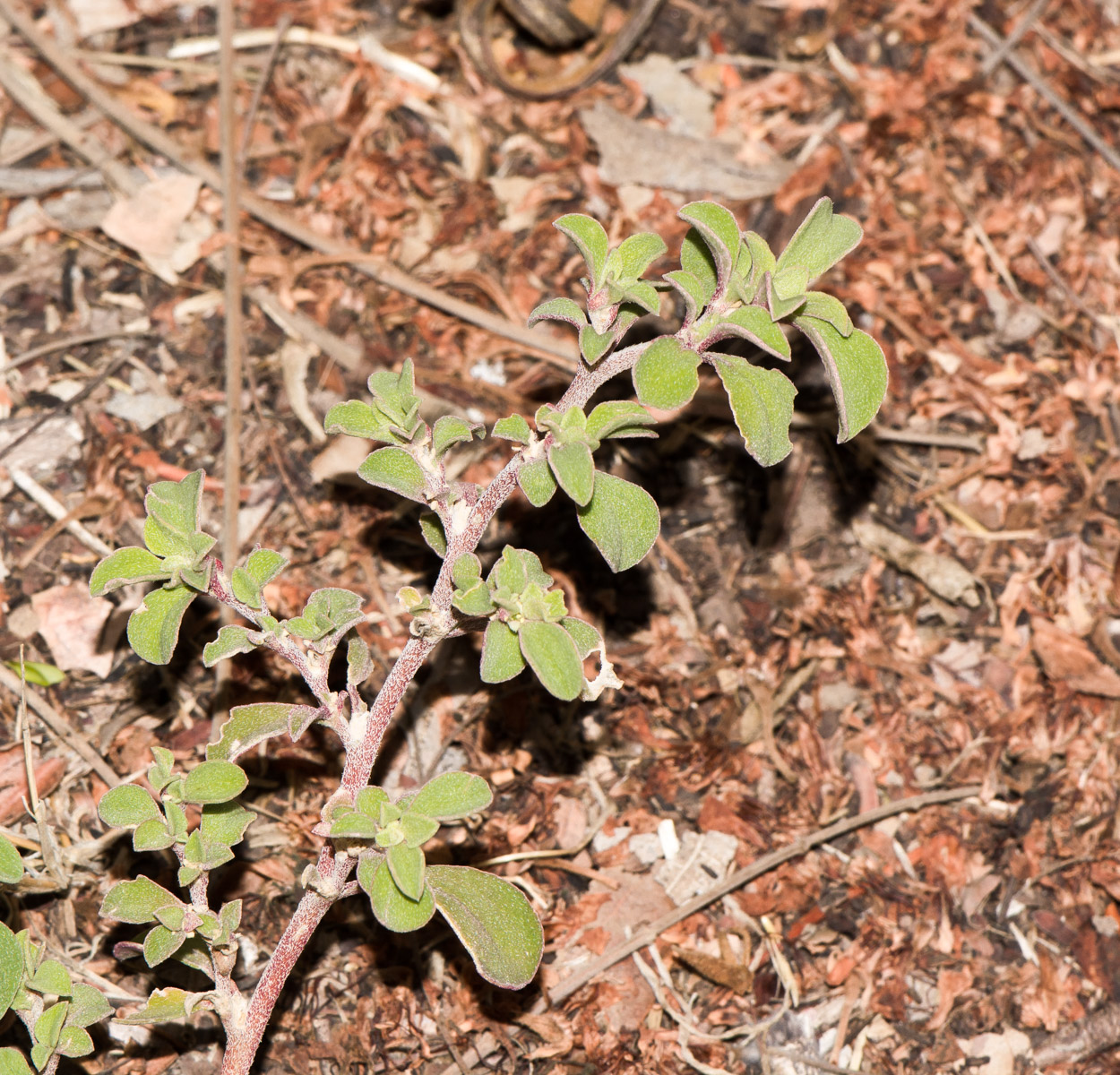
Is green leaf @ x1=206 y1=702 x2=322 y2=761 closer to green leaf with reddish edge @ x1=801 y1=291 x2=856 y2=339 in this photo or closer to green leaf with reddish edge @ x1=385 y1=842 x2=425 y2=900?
green leaf with reddish edge @ x1=385 y1=842 x2=425 y2=900

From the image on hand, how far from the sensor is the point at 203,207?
11.2 feet

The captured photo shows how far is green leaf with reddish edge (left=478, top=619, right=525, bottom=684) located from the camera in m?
1.92

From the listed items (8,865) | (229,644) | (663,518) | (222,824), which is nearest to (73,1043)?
(8,865)

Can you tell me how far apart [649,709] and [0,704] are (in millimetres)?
1553

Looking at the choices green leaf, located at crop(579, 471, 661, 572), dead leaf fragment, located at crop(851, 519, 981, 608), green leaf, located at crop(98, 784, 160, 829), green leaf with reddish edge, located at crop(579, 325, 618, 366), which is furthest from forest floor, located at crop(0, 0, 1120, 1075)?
green leaf with reddish edge, located at crop(579, 325, 618, 366)

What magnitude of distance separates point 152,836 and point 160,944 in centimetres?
20

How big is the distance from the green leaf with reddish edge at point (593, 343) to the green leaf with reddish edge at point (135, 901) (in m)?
1.20

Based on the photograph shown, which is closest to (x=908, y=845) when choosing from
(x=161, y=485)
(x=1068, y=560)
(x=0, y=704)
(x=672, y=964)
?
(x=672, y=964)

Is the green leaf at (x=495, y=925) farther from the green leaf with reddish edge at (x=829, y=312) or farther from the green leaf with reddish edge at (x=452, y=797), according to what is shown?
the green leaf with reddish edge at (x=829, y=312)

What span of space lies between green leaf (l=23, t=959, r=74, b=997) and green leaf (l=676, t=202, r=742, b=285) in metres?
1.69

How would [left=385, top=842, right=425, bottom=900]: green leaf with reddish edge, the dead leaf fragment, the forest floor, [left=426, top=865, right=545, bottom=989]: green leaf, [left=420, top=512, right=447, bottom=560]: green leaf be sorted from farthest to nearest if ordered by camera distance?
the dead leaf fragment
the forest floor
[left=420, top=512, right=447, bottom=560]: green leaf
[left=426, top=865, right=545, bottom=989]: green leaf
[left=385, top=842, right=425, bottom=900]: green leaf with reddish edge

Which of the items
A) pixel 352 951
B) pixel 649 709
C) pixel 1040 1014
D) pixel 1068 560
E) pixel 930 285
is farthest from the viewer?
pixel 930 285

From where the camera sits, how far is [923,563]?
320cm

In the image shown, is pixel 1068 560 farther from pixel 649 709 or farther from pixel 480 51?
pixel 480 51
